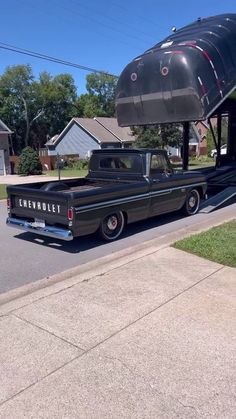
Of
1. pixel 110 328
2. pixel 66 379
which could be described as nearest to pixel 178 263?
pixel 110 328

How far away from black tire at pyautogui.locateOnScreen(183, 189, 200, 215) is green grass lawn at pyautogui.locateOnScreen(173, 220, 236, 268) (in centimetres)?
209

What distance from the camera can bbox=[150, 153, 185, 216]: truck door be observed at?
8516mm

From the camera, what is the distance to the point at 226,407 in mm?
2795

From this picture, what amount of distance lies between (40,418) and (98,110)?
74544 millimetres

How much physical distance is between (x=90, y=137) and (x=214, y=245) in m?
41.5

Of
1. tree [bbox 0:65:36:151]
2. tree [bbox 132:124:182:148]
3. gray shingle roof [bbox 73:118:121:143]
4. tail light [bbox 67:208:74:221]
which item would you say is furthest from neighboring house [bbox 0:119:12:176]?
tail light [bbox 67:208:74:221]

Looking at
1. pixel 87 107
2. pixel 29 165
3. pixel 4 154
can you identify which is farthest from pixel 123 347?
pixel 87 107

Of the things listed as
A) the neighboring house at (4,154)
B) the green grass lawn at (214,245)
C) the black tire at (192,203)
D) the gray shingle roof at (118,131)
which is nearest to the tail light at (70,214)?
the green grass lawn at (214,245)

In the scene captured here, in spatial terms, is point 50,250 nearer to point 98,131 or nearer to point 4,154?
point 4,154

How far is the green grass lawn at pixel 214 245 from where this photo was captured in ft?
19.8

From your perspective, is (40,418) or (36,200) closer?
(40,418)

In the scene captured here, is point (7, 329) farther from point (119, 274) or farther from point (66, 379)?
point (119, 274)

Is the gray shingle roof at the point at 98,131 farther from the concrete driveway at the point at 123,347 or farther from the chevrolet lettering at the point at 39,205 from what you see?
the concrete driveway at the point at 123,347

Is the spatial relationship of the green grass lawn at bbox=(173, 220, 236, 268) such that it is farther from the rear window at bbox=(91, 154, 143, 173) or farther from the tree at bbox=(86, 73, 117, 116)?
the tree at bbox=(86, 73, 117, 116)
